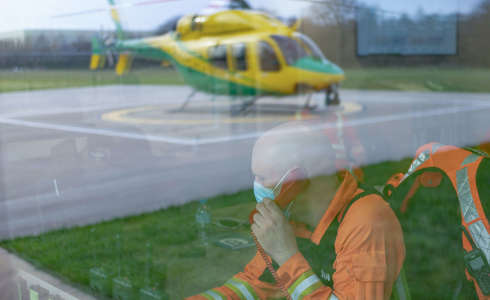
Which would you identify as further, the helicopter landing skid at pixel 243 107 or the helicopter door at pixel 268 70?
the helicopter landing skid at pixel 243 107

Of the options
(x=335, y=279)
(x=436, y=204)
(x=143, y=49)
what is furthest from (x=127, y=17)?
(x=335, y=279)

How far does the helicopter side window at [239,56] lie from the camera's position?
5.26 meters

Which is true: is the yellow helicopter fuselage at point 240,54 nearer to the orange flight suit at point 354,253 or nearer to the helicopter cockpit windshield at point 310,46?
the helicopter cockpit windshield at point 310,46

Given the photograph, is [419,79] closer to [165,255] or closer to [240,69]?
[240,69]

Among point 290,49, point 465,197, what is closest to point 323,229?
point 465,197

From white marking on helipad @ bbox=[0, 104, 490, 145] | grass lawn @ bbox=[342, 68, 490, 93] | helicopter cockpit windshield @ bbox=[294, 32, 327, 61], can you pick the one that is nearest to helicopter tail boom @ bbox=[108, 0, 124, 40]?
white marking on helipad @ bbox=[0, 104, 490, 145]

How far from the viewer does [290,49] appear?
5.84 meters

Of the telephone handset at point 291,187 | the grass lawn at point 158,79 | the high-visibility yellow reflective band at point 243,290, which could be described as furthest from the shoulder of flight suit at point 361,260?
the grass lawn at point 158,79

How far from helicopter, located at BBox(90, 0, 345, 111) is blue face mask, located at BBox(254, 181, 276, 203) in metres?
1.65

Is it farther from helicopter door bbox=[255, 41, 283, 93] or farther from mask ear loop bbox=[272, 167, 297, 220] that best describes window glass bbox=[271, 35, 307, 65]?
mask ear loop bbox=[272, 167, 297, 220]

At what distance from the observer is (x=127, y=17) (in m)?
2.67

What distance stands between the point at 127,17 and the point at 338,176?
202 centimetres

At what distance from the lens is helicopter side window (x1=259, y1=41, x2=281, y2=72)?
5.54 metres

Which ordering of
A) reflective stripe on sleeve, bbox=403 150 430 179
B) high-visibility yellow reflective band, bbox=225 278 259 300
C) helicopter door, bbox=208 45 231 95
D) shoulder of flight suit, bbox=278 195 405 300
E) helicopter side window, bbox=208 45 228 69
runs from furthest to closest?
helicopter door, bbox=208 45 231 95 → helicopter side window, bbox=208 45 228 69 → high-visibility yellow reflective band, bbox=225 278 259 300 → reflective stripe on sleeve, bbox=403 150 430 179 → shoulder of flight suit, bbox=278 195 405 300
